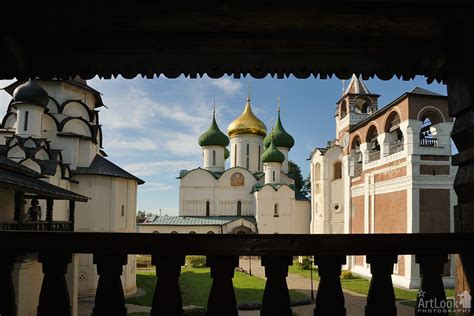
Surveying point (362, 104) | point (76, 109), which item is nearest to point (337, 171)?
point (362, 104)

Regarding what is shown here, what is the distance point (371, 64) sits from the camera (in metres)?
2.71

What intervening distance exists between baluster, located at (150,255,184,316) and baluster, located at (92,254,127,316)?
0.52ft

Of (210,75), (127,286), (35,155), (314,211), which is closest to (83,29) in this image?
(210,75)

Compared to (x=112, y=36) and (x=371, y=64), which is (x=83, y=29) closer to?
(x=112, y=36)

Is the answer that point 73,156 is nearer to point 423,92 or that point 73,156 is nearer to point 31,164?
point 31,164

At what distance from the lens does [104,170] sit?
708 inches

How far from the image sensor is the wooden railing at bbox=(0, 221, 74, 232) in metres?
9.09

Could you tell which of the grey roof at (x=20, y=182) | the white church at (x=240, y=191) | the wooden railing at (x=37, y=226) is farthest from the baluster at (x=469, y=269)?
the white church at (x=240, y=191)

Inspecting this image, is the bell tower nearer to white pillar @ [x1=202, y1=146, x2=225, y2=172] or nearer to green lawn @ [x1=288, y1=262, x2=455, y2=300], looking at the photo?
green lawn @ [x1=288, y1=262, x2=455, y2=300]

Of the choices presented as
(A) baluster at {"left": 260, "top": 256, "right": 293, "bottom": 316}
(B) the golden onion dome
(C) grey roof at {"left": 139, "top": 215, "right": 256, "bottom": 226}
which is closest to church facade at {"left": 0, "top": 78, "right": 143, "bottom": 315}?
(C) grey roof at {"left": 139, "top": 215, "right": 256, "bottom": 226}

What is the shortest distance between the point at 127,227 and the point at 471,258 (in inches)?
725

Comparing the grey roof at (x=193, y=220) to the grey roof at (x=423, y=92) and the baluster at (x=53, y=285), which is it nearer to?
the grey roof at (x=423, y=92)

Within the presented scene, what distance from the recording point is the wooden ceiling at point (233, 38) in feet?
7.11

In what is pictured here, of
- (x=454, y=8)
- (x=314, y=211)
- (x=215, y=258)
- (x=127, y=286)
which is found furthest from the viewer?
(x=314, y=211)
